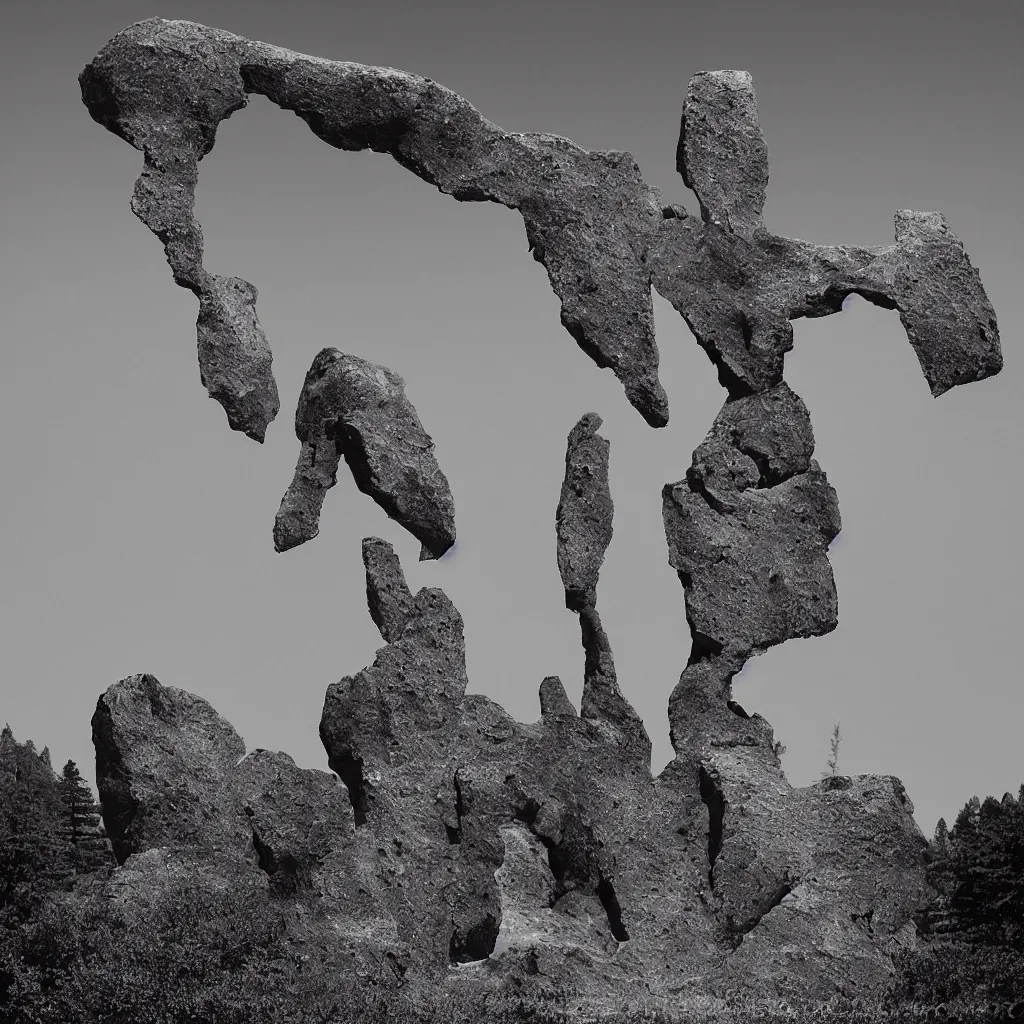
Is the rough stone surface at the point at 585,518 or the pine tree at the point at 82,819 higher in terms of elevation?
the rough stone surface at the point at 585,518

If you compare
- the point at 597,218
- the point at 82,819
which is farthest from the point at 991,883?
the point at 82,819

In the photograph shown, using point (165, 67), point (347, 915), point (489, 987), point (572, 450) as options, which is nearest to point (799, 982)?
point (489, 987)

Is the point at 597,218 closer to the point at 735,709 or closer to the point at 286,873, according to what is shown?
the point at 735,709

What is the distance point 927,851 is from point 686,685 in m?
2.31

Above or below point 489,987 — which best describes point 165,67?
above

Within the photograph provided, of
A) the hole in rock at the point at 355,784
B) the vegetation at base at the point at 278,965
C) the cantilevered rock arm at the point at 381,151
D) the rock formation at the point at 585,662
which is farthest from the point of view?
the cantilevered rock arm at the point at 381,151

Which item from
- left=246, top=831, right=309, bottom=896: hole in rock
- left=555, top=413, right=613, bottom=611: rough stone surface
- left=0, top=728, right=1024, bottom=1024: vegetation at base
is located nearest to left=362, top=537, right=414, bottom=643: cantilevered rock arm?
left=555, top=413, right=613, bottom=611: rough stone surface

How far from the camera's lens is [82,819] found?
21203 millimetres

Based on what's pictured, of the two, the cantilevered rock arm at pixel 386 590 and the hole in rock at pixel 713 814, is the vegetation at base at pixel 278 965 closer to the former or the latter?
the hole in rock at pixel 713 814

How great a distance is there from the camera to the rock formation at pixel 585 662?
1602 cm

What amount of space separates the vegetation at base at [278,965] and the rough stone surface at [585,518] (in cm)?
336

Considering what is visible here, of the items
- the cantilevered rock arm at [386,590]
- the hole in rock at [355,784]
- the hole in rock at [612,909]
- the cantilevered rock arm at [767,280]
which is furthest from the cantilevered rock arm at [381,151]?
the hole in rock at [612,909]

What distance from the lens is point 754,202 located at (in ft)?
57.8

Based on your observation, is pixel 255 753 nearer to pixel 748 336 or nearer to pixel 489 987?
pixel 489 987
